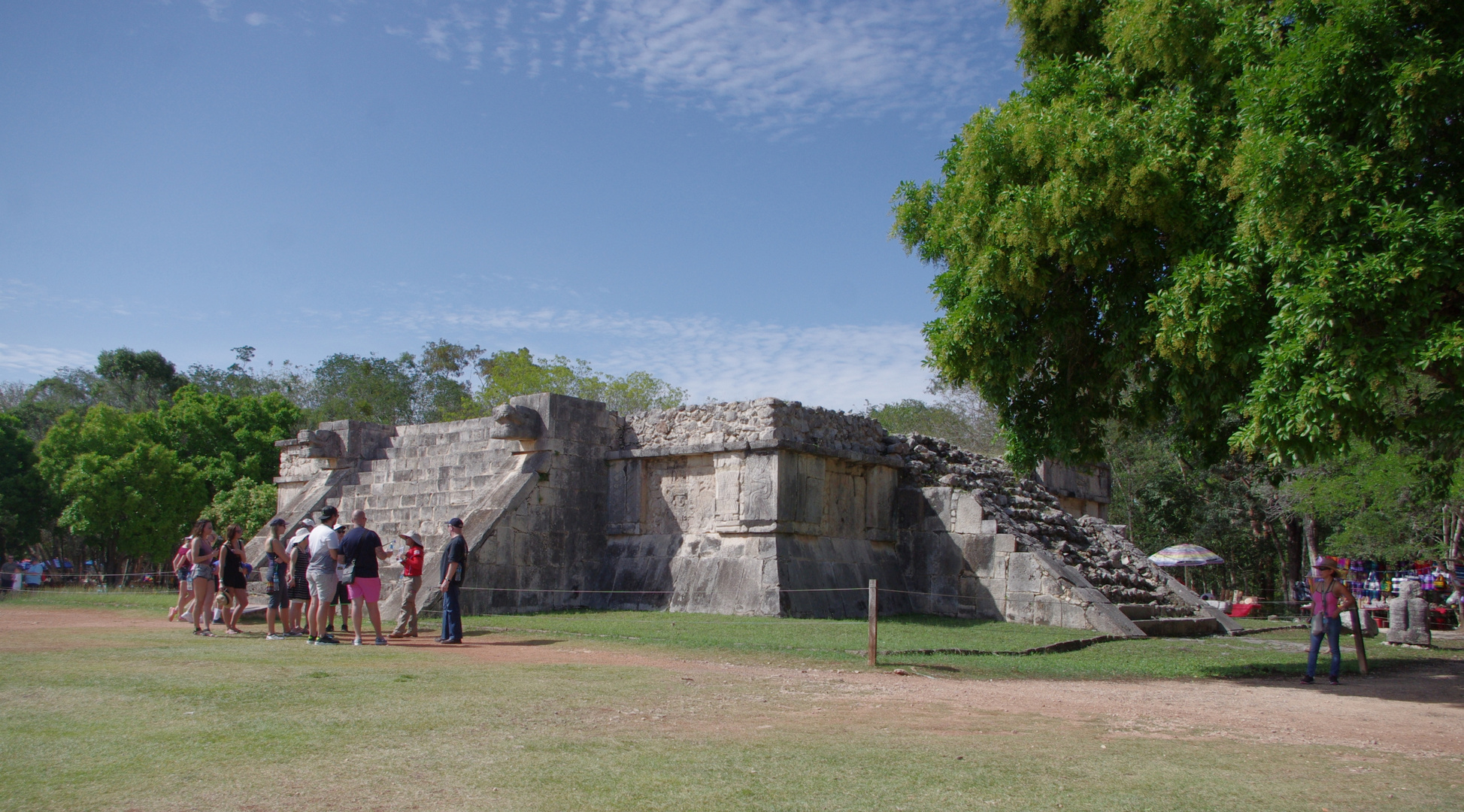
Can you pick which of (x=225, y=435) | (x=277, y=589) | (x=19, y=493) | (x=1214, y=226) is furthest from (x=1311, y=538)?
(x=19, y=493)

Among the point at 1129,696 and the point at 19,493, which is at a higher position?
the point at 19,493

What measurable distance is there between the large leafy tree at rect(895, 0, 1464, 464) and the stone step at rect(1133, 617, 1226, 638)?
14.1 ft

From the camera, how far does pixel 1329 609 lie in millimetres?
9531

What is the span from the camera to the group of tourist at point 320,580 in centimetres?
986

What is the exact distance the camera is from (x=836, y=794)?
4422 millimetres

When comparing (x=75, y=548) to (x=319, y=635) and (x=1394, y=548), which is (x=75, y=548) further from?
(x=1394, y=548)

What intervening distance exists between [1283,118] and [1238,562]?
31741 mm

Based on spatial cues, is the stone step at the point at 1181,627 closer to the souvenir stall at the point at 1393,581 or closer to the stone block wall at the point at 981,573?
the stone block wall at the point at 981,573

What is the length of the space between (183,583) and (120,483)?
16.2m

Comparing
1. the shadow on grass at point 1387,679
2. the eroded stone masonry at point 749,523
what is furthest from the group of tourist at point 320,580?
the shadow on grass at point 1387,679

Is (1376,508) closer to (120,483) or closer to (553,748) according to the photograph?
(553,748)

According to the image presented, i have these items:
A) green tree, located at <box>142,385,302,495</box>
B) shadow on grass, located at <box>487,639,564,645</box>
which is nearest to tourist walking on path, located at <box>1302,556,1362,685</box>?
shadow on grass, located at <box>487,639,564,645</box>

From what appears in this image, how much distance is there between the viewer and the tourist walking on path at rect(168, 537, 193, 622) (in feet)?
41.3

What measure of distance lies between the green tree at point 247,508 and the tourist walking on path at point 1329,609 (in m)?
21.4
